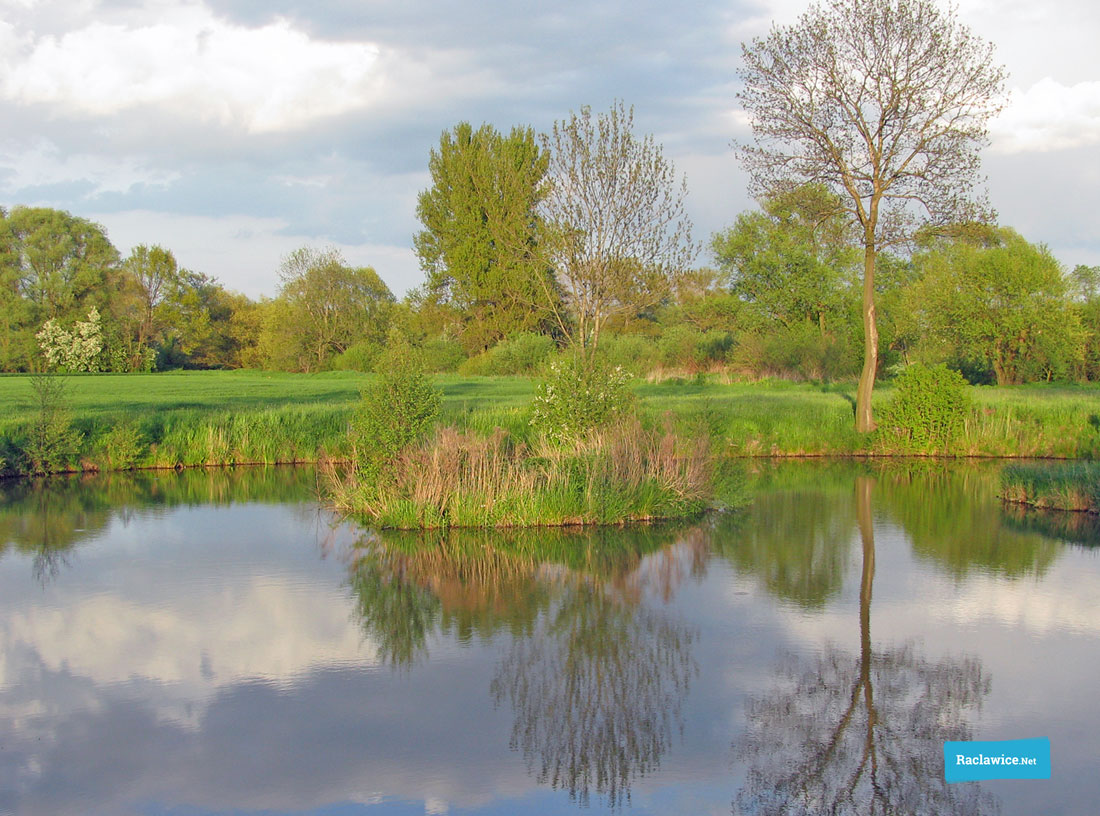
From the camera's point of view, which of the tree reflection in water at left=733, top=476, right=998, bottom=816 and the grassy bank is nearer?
the tree reflection in water at left=733, top=476, right=998, bottom=816

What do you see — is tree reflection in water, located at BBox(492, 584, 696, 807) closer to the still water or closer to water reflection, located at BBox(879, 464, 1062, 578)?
the still water

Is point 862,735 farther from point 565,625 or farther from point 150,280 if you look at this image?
point 150,280

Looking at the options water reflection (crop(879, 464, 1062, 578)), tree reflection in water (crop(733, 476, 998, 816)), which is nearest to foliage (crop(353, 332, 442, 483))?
water reflection (crop(879, 464, 1062, 578))

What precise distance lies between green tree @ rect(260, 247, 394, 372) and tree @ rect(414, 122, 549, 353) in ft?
29.8

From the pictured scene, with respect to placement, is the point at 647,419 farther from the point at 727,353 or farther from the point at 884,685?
the point at 727,353

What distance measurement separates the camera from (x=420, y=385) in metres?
14.1

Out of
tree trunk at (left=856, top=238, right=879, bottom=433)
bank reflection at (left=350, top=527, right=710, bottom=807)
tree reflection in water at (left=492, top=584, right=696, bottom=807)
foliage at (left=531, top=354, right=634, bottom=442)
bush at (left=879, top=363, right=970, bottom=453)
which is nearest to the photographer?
tree reflection in water at (left=492, top=584, right=696, bottom=807)

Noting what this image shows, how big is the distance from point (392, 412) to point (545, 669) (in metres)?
7.33

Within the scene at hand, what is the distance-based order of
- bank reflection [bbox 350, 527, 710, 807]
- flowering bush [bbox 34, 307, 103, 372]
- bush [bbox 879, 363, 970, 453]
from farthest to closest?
flowering bush [bbox 34, 307, 103, 372] < bush [bbox 879, 363, 970, 453] < bank reflection [bbox 350, 527, 710, 807]

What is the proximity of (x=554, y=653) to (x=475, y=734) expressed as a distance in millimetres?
1648

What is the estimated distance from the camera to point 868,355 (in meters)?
21.3

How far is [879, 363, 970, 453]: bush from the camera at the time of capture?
20672mm

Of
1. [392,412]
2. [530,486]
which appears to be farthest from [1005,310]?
[392,412]

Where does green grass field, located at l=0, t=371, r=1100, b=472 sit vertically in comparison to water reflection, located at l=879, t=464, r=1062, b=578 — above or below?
above
